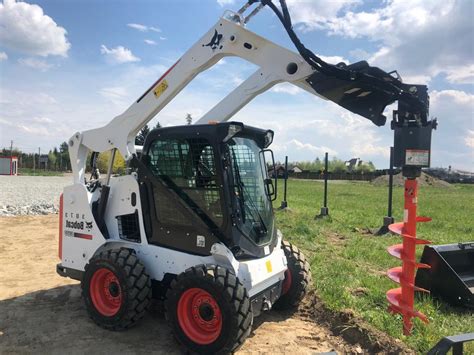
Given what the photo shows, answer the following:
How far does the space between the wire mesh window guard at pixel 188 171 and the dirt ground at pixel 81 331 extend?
1.29m

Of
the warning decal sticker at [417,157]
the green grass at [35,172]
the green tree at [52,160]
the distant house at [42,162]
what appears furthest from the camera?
the green tree at [52,160]

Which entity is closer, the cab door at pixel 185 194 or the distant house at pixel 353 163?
the cab door at pixel 185 194

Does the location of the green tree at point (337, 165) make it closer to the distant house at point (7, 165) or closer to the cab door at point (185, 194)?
the distant house at point (7, 165)

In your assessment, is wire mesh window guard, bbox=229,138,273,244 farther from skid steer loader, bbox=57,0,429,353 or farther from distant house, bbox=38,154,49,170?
distant house, bbox=38,154,49,170

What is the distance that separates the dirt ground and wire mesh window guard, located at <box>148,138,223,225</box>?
1294 mm

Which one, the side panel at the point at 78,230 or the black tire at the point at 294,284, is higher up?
the side panel at the point at 78,230

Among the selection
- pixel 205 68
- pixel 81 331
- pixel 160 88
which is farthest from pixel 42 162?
pixel 205 68

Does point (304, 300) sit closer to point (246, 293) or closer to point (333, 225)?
point (246, 293)

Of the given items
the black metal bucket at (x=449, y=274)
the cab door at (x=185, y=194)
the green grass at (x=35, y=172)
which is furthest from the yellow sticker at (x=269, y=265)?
the green grass at (x=35, y=172)

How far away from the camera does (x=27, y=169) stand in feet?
167

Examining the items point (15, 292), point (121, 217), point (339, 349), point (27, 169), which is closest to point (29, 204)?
point (15, 292)

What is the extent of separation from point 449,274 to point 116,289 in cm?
398

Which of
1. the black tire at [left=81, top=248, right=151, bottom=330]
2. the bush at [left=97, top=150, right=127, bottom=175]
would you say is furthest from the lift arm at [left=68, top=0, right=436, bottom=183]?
the black tire at [left=81, top=248, right=151, bottom=330]

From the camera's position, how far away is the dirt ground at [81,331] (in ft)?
14.3
